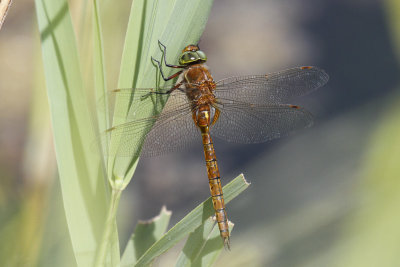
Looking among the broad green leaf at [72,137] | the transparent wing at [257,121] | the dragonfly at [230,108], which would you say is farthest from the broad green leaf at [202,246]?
the transparent wing at [257,121]

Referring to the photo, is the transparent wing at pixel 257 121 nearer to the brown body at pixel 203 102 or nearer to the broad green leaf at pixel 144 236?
the brown body at pixel 203 102

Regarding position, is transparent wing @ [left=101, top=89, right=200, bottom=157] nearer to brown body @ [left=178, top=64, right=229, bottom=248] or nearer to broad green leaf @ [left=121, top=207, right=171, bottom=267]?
brown body @ [left=178, top=64, right=229, bottom=248]

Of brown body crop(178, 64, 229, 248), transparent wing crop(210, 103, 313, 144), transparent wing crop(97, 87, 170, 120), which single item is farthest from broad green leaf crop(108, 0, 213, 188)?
transparent wing crop(210, 103, 313, 144)

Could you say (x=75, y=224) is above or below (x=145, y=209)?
above

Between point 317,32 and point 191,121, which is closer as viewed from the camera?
point 191,121

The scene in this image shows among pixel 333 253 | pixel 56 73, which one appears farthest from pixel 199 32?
pixel 333 253

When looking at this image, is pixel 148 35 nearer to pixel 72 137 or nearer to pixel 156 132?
pixel 72 137

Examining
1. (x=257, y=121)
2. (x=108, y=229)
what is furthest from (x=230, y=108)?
(x=108, y=229)

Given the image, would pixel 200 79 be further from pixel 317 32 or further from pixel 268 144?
pixel 317 32
